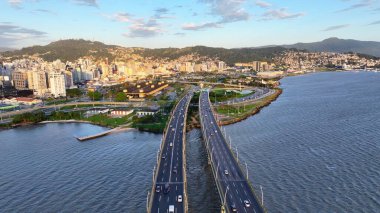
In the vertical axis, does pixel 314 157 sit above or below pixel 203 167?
above

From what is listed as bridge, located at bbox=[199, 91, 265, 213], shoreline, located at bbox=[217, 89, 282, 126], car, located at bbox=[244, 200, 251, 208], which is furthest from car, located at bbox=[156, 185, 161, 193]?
shoreline, located at bbox=[217, 89, 282, 126]

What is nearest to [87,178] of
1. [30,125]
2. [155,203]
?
[155,203]

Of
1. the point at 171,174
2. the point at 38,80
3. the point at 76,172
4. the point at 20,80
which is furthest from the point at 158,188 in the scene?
the point at 20,80

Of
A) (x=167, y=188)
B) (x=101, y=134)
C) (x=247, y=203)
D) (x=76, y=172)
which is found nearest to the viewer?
(x=247, y=203)

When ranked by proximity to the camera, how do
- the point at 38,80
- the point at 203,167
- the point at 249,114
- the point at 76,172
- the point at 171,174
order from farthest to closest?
the point at 38,80, the point at 249,114, the point at 203,167, the point at 76,172, the point at 171,174

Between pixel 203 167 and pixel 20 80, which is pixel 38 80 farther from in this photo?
pixel 203 167

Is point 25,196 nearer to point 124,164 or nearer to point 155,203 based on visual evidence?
point 124,164

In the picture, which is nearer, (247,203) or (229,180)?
(247,203)

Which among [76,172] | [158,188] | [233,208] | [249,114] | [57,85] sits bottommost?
[76,172]
